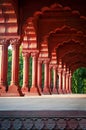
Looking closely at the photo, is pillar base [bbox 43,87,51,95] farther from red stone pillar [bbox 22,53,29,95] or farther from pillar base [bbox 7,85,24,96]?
pillar base [bbox 7,85,24,96]

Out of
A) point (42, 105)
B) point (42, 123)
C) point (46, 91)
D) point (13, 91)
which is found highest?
point (42, 123)

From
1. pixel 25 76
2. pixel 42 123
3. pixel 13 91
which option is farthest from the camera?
pixel 25 76

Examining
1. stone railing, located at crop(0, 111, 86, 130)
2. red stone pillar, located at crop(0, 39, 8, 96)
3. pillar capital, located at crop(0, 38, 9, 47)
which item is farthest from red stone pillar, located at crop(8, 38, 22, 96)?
stone railing, located at crop(0, 111, 86, 130)

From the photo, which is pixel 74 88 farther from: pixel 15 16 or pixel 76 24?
pixel 15 16

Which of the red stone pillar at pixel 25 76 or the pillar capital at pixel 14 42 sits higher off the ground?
the pillar capital at pixel 14 42

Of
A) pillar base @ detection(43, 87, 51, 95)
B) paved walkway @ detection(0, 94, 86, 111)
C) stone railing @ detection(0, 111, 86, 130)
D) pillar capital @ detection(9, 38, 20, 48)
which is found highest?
pillar capital @ detection(9, 38, 20, 48)

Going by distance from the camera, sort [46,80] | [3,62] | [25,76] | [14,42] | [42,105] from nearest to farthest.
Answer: [42,105] < [14,42] < [3,62] < [25,76] < [46,80]

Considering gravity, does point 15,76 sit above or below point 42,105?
below

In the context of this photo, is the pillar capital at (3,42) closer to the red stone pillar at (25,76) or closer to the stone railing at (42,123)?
the red stone pillar at (25,76)

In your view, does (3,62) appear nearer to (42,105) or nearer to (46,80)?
(42,105)

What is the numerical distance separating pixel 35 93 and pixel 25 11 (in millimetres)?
7448

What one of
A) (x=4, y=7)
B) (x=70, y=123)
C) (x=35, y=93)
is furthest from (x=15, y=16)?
(x=70, y=123)

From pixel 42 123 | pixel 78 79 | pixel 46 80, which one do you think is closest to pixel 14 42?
pixel 46 80

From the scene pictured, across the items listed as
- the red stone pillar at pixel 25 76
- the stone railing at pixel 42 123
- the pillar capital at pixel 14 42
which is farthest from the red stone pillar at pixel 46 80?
the stone railing at pixel 42 123
